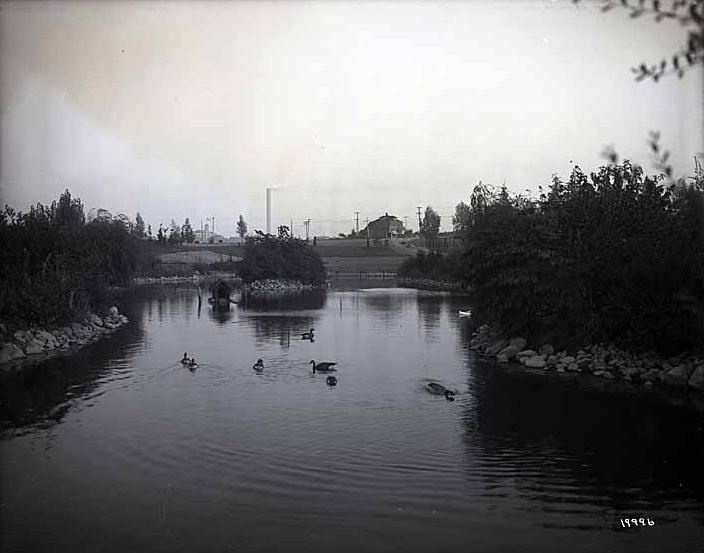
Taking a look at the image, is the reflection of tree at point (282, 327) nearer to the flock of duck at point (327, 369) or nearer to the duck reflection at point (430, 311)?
the flock of duck at point (327, 369)

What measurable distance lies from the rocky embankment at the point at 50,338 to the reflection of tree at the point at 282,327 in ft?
9.94

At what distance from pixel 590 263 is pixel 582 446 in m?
4.54

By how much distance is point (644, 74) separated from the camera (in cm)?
137

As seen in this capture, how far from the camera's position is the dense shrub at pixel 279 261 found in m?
33.3

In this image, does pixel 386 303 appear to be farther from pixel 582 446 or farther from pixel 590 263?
pixel 582 446

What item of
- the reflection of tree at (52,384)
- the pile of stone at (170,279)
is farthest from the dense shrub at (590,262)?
the pile of stone at (170,279)

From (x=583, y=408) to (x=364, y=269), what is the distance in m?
37.7

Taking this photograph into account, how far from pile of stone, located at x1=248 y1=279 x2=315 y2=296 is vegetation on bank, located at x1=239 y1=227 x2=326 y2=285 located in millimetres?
376

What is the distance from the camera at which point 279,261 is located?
111 feet

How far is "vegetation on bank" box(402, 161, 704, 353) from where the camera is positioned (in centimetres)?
862

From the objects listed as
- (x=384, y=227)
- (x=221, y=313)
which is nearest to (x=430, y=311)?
(x=221, y=313)

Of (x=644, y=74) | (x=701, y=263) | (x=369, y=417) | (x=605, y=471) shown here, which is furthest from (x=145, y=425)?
(x=644, y=74)

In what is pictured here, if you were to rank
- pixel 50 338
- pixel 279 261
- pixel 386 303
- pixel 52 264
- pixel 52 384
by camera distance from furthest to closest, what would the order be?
1. pixel 279 261
2. pixel 386 303
3. pixel 52 264
4. pixel 50 338
5. pixel 52 384

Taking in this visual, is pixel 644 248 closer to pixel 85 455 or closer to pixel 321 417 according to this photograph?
pixel 321 417
